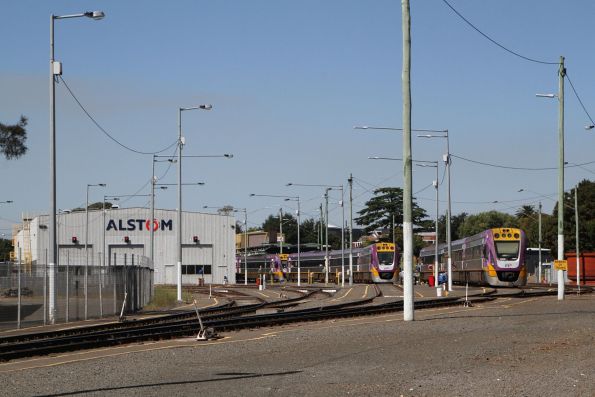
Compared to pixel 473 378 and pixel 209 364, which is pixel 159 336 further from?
pixel 473 378

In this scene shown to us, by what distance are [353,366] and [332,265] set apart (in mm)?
72964

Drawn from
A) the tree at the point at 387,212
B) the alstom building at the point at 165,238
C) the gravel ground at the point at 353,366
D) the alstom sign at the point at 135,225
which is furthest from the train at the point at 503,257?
the tree at the point at 387,212

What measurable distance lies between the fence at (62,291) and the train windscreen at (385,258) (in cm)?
3721

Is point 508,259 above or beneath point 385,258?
above

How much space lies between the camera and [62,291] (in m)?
29.6

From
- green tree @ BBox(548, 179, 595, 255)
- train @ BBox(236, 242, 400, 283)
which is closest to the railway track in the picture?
train @ BBox(236, 242, 400, 283)

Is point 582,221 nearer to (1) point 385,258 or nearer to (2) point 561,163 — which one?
(1) point 385,258

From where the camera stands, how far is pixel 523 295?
1666 inches

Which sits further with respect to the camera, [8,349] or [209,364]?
[8,349]

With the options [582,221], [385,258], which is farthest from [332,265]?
[582,221]

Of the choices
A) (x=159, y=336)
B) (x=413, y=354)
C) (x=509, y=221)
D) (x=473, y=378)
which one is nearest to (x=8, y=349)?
(x=159, y=336)

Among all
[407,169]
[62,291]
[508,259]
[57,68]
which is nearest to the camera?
[407,169]

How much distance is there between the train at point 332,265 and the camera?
7194 cm

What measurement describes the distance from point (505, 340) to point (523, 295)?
76.9 feet
